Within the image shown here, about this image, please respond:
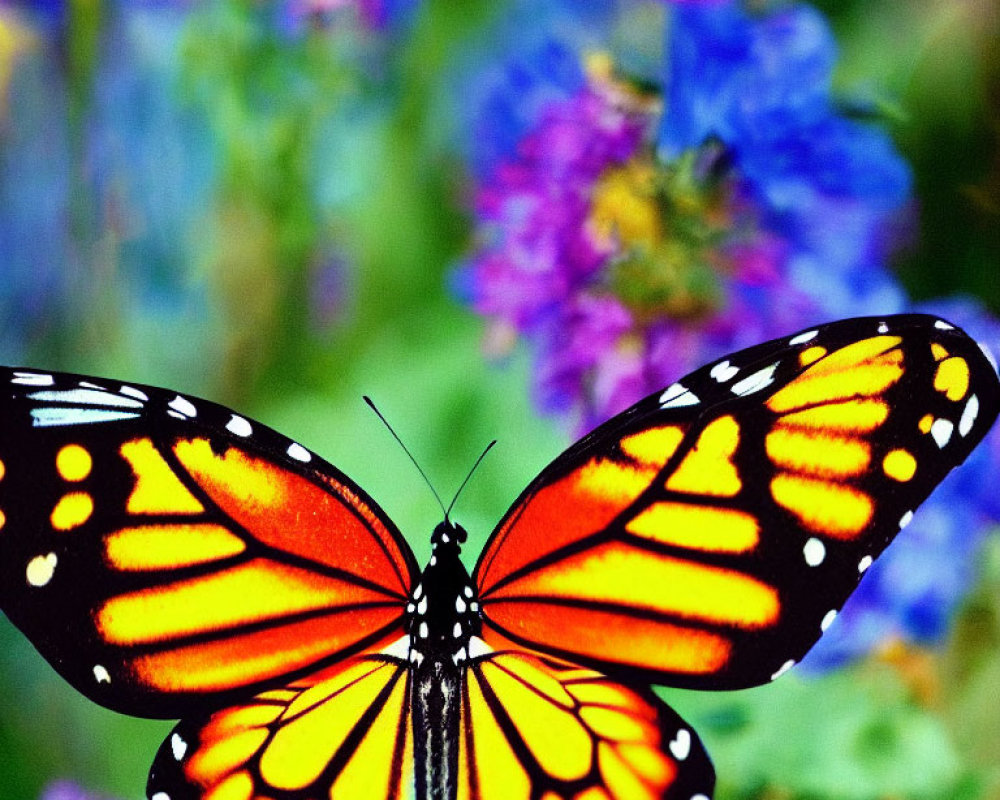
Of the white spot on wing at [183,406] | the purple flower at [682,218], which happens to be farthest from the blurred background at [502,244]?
the white spot on wing at [183,406]

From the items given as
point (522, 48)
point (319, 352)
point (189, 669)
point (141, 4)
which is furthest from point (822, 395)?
point (141, 4)

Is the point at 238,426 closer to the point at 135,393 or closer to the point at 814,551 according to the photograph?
the point at 135,393

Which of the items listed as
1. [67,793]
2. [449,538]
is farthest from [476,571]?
[67,793]

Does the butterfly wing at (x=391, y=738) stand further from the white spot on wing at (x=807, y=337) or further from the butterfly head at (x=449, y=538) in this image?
the white spot on wing at (x=807, y=337)

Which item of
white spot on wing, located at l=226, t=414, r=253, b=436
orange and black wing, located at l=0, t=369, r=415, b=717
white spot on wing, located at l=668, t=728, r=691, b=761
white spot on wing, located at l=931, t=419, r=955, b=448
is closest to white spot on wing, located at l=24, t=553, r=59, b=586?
orange and black wing, located at l=0, t=369, r=415, b=717

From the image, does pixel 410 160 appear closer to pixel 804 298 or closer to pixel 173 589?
pixel 804 298
